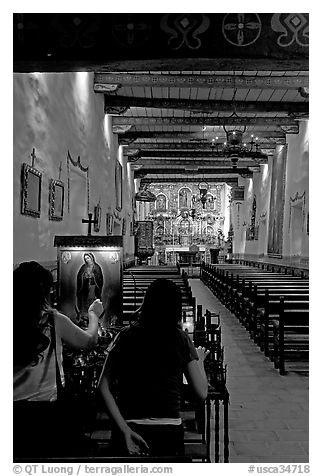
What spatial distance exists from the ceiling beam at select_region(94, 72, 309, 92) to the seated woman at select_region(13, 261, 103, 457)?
25.0 ft

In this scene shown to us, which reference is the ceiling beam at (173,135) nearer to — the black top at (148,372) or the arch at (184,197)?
the arch at (184,197)

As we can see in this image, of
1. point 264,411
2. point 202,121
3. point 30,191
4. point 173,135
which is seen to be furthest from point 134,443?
point 173,135

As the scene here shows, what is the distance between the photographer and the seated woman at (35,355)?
2256 mm

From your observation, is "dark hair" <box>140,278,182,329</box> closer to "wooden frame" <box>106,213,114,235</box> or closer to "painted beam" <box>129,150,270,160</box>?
"wooden frame" <box>106,213,114,235</box>

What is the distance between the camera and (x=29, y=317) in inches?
96.3

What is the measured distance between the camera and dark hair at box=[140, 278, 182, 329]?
2209 millimetres

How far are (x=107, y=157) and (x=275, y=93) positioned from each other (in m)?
4.06

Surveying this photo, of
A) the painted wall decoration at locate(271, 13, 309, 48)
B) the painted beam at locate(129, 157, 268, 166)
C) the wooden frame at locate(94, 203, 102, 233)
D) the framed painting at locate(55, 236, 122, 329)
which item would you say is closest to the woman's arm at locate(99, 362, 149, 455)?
the framed painting at locate(55, 236, 122, 329)

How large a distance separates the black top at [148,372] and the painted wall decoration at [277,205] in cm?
1326

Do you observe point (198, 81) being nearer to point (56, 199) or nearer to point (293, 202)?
point (56, 199)

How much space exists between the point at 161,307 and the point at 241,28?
2275 mm

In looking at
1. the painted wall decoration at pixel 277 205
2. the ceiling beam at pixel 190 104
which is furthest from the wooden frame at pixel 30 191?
the painted wall decoration at pixel 277 205

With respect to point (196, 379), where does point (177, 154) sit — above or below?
above
